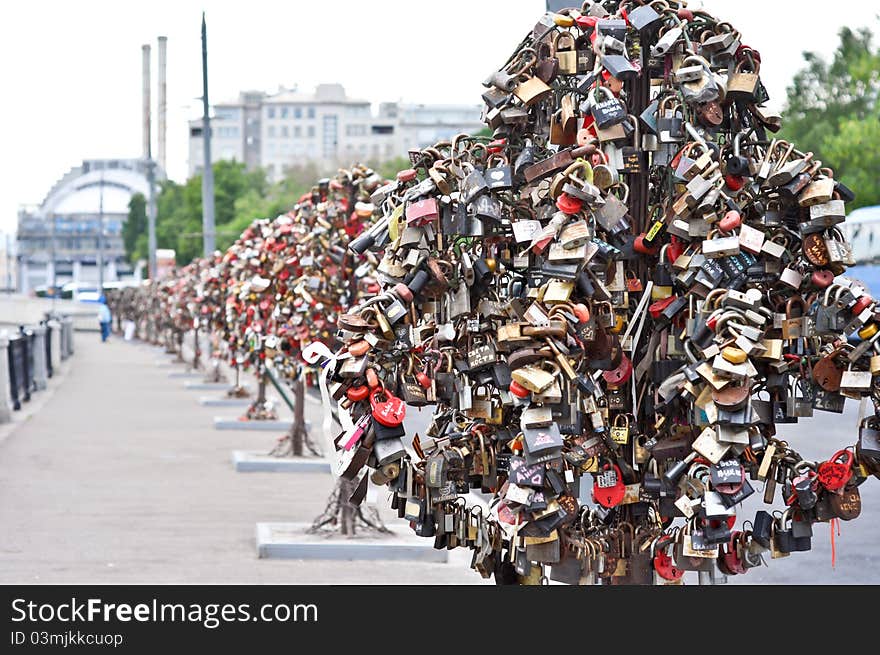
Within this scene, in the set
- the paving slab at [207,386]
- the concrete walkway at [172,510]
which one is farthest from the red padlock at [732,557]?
the paving slab at [207,386]

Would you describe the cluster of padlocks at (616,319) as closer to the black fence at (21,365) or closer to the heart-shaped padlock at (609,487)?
the heart-shaped padlock at (609,487)

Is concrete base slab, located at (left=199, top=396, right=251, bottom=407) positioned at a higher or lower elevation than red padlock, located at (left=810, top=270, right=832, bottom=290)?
lower

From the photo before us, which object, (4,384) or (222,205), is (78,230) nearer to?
(222,205)

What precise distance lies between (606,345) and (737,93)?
3.38 ft

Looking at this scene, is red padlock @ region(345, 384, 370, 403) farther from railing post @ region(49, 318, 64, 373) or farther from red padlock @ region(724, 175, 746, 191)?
railing post @ region(49, 318, 64, 373)

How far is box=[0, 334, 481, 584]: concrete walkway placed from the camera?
1077 centimetres

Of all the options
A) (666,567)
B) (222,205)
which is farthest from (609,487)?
(222,205)

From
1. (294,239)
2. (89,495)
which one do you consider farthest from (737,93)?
(89,495)

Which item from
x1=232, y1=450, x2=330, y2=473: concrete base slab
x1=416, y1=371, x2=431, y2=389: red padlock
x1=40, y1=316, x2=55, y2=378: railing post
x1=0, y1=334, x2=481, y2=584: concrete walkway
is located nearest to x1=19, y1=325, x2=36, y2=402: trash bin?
x1=0, y1=334, x2=481, y2=584: concrete walkway

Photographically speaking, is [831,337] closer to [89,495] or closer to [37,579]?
[37,579]

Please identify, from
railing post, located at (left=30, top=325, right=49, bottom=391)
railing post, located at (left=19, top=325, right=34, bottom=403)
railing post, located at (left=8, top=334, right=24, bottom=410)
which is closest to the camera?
railing post, located at (left=8, top=334, right=24, bottom=410)

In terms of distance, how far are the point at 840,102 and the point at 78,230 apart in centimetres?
13568

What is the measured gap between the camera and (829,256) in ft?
16.6

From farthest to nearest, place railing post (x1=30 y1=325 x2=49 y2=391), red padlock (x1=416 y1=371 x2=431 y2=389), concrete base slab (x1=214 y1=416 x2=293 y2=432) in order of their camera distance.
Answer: railing post (x1=30 y1=325 x2=49 y2=391) < concrete base slab (x1=214 y1=416 x2=293 y2=432) < red padlock (x1=416 y1=371 x2=431 y2=389)
